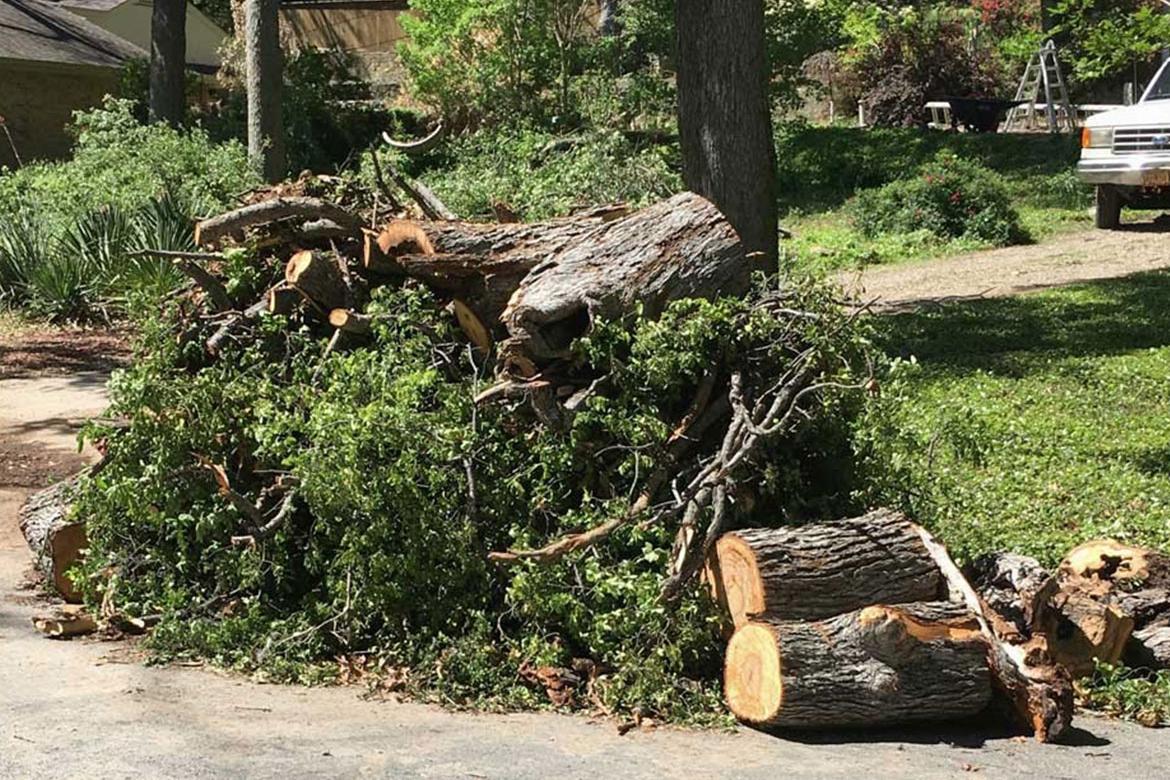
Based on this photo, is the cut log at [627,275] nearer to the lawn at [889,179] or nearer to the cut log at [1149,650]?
the cut log at [1149,650]

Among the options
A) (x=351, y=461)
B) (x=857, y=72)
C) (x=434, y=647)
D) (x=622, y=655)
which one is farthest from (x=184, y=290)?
(x=857, y=72)

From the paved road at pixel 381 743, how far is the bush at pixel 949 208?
1326 centimetres

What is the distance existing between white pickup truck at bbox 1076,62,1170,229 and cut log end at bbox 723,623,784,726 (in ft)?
43.4

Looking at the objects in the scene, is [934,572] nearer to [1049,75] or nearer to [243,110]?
[243,110]

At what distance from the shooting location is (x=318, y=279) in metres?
7.13

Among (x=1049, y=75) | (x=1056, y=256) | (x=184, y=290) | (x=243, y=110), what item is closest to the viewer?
(x=184, y=290)

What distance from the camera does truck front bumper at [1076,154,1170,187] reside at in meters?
17.1

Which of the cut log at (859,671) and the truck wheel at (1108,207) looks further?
the truck wheel at (1108,207)

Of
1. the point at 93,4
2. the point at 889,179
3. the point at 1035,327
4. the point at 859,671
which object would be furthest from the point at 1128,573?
the point at 93,4

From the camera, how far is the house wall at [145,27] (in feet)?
127

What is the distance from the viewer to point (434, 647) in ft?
19.9

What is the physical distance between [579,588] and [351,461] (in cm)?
103

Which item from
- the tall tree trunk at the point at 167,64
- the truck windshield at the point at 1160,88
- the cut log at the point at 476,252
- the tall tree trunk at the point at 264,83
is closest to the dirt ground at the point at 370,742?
the cut log at the point at 476,252

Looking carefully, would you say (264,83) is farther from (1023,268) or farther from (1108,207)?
(1108,207)
